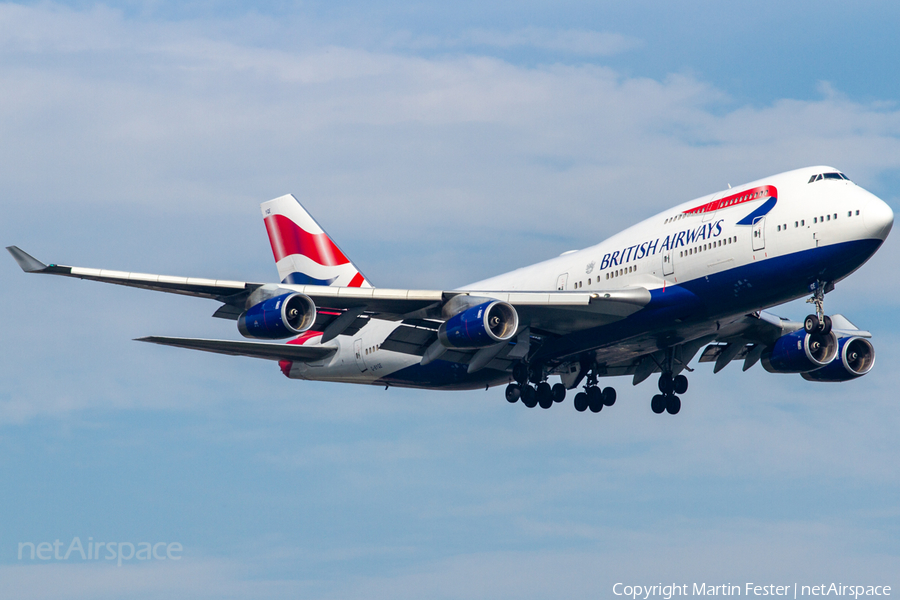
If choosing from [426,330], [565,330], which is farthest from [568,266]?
[426,330]

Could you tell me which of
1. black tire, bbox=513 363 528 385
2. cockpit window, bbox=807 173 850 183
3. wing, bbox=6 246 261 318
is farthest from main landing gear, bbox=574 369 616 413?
wing, bbox=6 246 261 318

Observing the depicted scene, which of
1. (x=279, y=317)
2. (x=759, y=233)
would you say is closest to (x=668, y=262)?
(x=759, y=233)

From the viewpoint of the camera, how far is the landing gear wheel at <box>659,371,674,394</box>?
49219mm

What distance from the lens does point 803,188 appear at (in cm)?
4012

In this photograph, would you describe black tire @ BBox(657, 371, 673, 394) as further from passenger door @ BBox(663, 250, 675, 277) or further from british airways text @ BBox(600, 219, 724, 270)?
passenger door @ BBox(663, 250, 675, 277)

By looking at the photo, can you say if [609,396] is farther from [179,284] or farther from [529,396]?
[179,284]

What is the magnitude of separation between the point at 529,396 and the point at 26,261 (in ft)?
66.0

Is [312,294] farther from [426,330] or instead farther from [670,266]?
[670,266]

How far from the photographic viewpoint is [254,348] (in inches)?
1917

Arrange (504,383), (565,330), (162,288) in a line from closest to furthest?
(162,288), (565,330), (504,383)

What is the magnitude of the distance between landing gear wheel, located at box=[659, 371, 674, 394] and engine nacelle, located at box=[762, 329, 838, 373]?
15.2 ft

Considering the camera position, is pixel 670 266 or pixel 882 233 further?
pixel 670 266

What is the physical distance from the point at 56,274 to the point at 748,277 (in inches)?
901

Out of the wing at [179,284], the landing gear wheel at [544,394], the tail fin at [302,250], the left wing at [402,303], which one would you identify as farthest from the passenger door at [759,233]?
the tail fin at [302,250]
